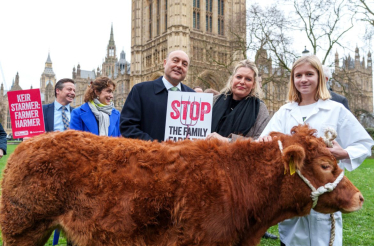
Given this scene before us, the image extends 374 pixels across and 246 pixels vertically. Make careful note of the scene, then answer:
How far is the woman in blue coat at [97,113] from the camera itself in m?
4.95

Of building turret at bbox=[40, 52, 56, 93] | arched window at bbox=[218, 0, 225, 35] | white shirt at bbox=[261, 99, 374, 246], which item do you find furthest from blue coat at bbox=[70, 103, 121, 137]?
building turret at bbox=[40, 52, 56, 93]

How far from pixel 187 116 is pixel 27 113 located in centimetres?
289

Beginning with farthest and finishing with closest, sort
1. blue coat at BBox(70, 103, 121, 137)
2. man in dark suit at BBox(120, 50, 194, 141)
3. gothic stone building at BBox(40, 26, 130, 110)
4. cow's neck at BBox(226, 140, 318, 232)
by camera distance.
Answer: gothic stone building at BBox(40, 26, 130, 110) < blue coat at BBox(70, 103, 121, 137) < man in dark suit at BBox(120, 50, 194, 141) < cow's neck at BBox(226, 140, 318, 232)

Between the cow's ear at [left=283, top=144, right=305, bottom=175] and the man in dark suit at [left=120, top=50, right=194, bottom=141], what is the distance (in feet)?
6.28

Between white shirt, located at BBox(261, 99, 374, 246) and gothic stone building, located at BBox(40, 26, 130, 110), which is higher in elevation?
gothic stone building, located at BBox(40, 26, 130, 110)

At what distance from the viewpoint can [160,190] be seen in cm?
231

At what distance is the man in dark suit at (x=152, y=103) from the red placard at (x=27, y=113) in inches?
75.7

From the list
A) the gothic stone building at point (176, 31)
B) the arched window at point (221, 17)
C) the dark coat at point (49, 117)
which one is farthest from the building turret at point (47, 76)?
the dark coat at point (49, 117)

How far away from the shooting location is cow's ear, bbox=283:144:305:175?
2.25 m

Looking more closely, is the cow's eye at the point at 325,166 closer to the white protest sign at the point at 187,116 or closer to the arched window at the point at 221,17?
the white protest sign at the point at 187,116

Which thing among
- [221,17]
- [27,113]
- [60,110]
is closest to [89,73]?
[221,17]

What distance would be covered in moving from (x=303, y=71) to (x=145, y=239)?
226cm

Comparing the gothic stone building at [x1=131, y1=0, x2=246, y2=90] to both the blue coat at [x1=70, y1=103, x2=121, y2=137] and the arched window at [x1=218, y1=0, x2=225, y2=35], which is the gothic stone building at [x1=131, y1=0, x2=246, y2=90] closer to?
the arched window at [x1=218, y1=0, x2=225, y2=35]

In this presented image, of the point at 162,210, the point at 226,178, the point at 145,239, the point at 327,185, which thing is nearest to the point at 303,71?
the point at 327,185
